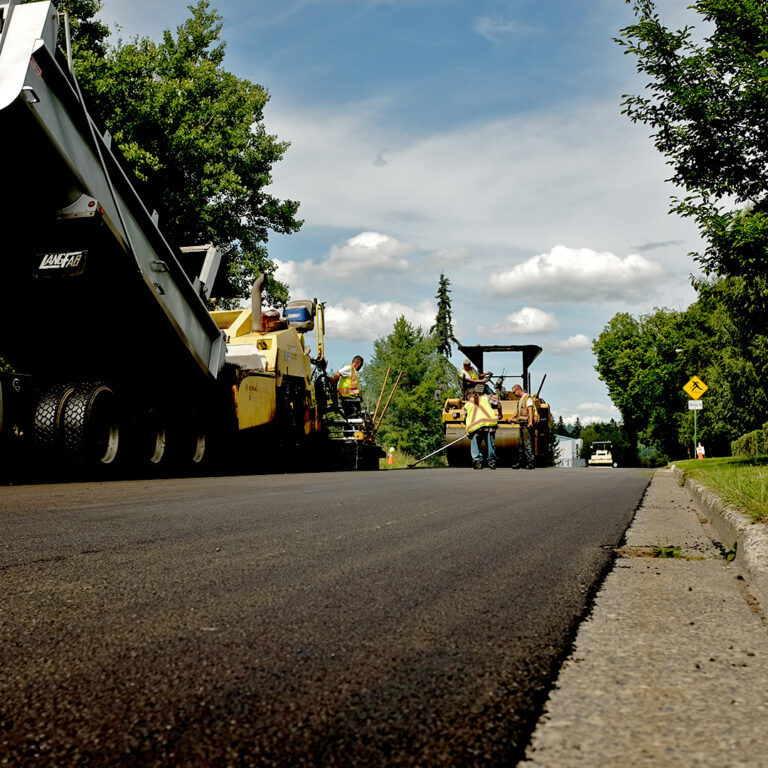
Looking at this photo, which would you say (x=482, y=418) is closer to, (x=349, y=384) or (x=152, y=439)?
(x=349, y=384)

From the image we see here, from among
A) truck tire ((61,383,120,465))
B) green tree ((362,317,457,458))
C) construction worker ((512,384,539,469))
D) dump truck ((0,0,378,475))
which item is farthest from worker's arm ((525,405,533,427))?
green tree ((362,317,457,458))

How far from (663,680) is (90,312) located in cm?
854

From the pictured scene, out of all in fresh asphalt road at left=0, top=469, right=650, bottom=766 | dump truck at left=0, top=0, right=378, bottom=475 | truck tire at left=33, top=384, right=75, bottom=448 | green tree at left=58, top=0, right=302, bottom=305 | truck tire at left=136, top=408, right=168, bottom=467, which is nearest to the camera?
fresh asphalt road at left=0, top=469, right=650, bottom=766

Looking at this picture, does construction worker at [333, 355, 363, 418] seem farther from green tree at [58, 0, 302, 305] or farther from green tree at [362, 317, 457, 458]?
green tree at [362, 317, 457, 458]

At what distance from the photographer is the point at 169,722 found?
1.58m

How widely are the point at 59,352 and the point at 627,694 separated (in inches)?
364

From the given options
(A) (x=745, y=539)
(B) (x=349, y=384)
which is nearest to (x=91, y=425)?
(A) (x=745, y=539)

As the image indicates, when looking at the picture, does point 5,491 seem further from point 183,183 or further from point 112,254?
point 183,183

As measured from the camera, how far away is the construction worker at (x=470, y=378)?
1867 cm

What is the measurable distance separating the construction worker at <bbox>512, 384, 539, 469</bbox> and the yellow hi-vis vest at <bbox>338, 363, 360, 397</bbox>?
4.55m

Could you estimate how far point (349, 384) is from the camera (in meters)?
16.2

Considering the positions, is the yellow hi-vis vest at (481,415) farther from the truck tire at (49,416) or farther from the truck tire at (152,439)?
the truck tire at (49,416)

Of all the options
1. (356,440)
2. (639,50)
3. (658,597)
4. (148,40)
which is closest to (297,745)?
(658,597)

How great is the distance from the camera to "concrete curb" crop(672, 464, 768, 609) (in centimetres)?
309
